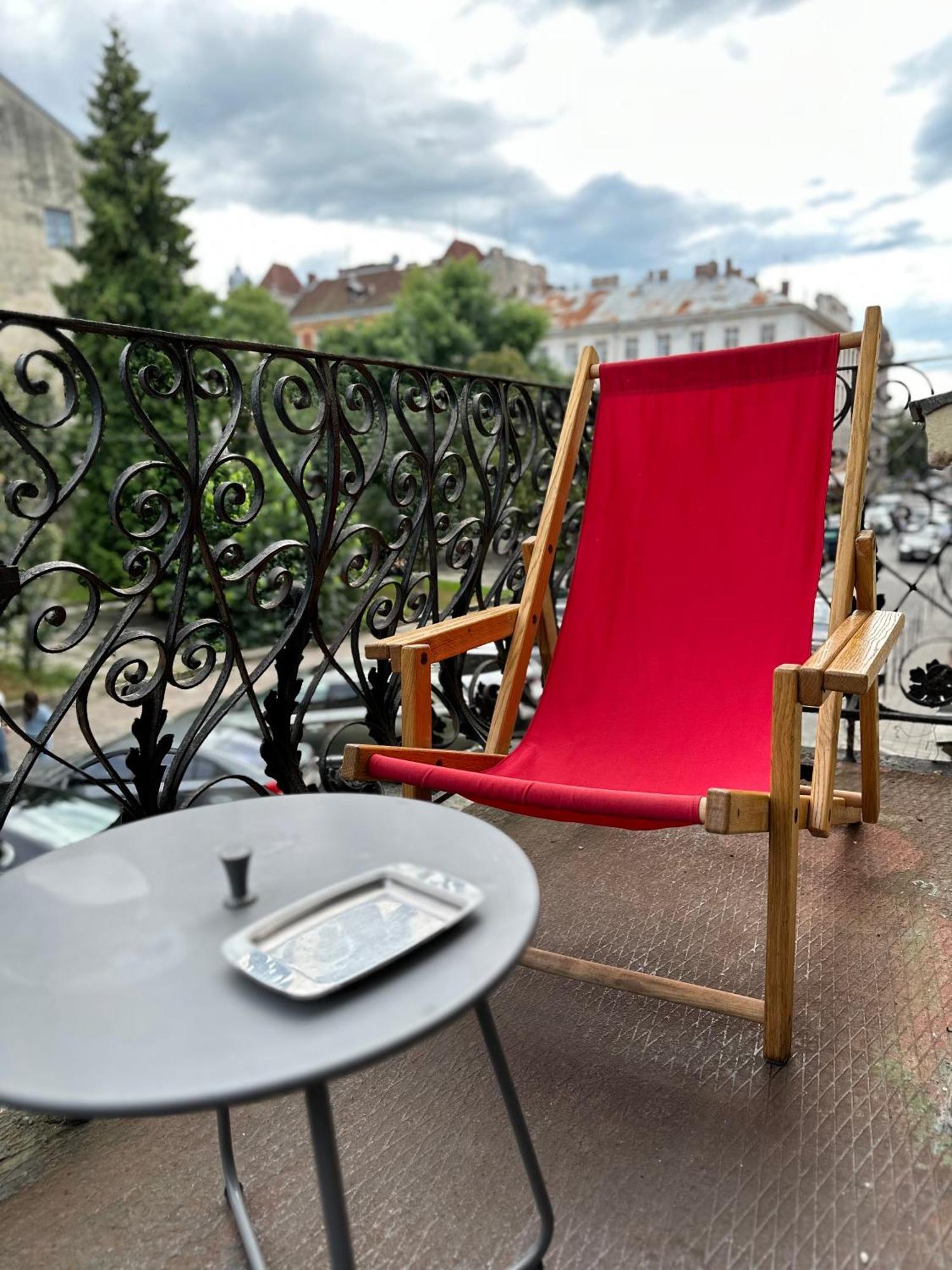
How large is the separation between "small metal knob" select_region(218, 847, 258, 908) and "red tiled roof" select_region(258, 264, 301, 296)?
6394cm

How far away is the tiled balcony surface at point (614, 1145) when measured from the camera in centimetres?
111

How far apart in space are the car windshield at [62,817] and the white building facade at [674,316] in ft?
125

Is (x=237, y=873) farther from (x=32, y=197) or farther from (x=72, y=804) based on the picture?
(x=32, y=197)

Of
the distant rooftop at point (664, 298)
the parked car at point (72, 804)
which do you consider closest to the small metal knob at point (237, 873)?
the parked car at point (72, 804)

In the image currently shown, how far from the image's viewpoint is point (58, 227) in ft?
80.5

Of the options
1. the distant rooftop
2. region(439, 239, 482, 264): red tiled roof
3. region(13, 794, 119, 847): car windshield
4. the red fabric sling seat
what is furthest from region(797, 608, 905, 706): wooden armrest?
region(439, 239, 482, 264): red tiled roof

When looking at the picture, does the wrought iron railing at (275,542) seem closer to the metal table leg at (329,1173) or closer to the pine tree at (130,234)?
the metal table leg at (329,1173)

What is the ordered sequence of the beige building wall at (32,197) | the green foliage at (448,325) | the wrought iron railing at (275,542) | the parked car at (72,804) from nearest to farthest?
the wrought iron railing at (275,542) < the parked car at (72,804) < the beige building wall at (32,197) < the green foliage at (448,325)

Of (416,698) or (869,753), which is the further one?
(869,753)

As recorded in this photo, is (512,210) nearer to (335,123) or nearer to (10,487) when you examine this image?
(335,123)

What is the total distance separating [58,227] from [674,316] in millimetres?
29357

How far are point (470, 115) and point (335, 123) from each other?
15222mm

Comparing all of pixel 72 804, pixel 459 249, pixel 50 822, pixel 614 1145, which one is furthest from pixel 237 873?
pixel 459 249

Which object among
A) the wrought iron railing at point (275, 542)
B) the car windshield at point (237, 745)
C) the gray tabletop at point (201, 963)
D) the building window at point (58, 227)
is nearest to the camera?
the gray tabletop at point (201, 963)
